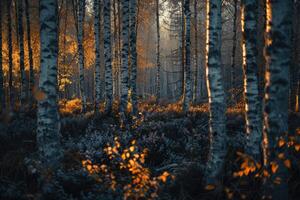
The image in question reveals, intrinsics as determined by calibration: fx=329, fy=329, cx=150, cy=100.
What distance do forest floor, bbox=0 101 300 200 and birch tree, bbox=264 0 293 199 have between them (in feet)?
0.83

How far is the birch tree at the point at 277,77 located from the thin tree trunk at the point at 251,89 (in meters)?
2.35

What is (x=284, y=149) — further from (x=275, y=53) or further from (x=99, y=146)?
(x=99, y=146)

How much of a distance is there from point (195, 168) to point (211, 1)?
154 inches

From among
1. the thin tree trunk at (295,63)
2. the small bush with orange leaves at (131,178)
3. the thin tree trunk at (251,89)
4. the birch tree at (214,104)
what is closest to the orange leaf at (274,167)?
the small bush with orange leaves at (131,178)

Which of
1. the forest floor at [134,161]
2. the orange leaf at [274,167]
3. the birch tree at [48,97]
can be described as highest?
the birch tree at [48,97]

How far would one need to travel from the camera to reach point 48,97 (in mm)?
7289

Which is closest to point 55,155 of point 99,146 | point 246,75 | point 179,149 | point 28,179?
point 28,179

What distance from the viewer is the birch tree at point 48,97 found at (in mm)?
7301

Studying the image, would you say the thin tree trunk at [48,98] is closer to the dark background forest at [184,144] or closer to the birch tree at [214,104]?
the dark background forest at [184,144]

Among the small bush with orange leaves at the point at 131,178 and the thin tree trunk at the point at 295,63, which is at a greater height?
the thin tree trunk at the point at 295,63

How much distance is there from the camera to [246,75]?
25.0ft

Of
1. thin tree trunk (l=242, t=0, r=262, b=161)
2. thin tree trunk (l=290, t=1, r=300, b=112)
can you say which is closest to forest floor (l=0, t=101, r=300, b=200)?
thin tree trunk (l=242, t=0, r=262, b=161)

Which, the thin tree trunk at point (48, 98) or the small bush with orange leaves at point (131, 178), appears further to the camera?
the thin tree trunk at point (48, 98)

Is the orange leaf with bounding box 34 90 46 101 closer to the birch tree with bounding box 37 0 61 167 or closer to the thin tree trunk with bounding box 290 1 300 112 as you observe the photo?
the birch tree with bounding box 37 0 61 167
